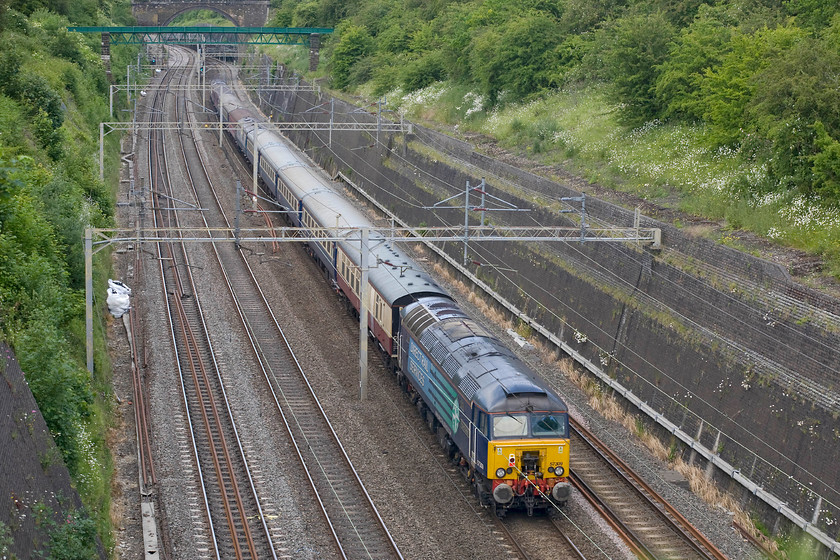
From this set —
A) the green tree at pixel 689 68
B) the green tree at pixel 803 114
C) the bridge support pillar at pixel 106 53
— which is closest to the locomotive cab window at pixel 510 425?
the green tree at pixel 803 114

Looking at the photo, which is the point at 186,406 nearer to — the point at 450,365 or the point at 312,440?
the point at 312,440

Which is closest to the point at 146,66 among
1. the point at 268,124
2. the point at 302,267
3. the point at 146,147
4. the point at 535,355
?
the point at 146,147

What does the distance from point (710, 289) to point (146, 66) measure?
77217 mm

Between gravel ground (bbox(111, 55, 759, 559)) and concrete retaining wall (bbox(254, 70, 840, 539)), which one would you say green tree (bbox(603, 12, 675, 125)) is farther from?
gravel ground (bbox(111, 55, 759, 559))

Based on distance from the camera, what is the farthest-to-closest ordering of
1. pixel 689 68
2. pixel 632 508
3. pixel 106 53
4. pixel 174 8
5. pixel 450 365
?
pixel 174 8
pixel 106 53
pixel 689 68
pixel 450 365
pixel 632 508

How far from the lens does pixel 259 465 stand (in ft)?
69.9

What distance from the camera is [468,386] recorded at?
1942 centimetres

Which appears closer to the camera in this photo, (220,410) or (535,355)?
(220,410)

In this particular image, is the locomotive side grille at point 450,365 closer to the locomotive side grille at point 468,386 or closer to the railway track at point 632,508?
the locomotive side grille at point 468,386

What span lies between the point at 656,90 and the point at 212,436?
23775 mm

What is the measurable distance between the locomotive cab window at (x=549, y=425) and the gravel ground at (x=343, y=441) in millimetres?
2024

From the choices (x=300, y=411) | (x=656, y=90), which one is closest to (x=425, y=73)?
(x=656, y=90)

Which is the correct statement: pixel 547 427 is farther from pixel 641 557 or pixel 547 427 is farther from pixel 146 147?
pixel 146 147

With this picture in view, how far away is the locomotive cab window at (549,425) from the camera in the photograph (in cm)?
1850
